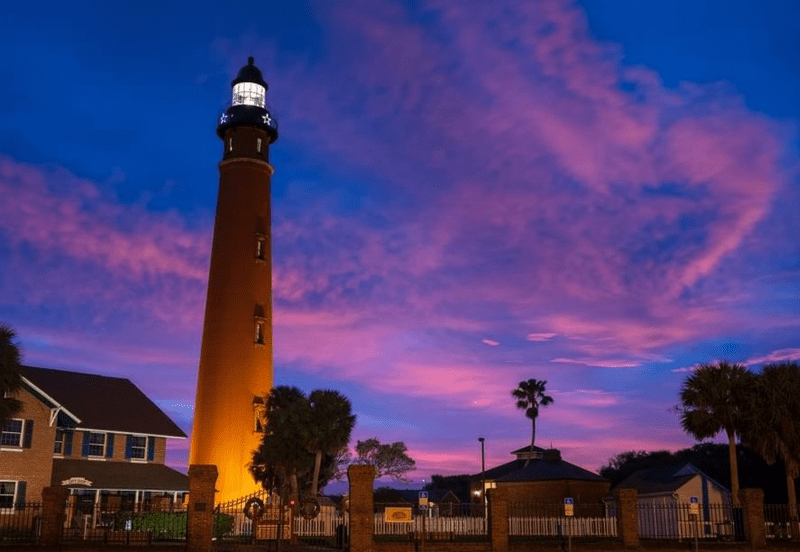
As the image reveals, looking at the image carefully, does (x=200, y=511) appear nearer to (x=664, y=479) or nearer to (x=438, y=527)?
(x=438, y=527)

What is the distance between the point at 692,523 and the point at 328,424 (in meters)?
20.1

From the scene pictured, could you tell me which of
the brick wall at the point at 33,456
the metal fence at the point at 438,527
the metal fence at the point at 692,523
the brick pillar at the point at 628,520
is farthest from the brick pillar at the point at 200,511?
the brick wall at the point at 33,456

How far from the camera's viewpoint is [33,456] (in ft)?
135

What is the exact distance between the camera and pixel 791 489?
1606 inches

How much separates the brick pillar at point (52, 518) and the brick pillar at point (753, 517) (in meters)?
24.2

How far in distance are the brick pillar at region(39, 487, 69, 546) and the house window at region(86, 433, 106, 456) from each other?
21.3 m

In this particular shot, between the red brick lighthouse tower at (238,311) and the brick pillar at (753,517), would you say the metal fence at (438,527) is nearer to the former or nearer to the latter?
the brick pillar at (753,517)

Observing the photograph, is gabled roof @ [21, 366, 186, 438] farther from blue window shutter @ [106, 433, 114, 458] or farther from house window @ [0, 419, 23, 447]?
house window @ [0, 419, 23, 447]

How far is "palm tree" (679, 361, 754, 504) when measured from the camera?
141 ft

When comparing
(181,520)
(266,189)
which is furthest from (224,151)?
(181,520)

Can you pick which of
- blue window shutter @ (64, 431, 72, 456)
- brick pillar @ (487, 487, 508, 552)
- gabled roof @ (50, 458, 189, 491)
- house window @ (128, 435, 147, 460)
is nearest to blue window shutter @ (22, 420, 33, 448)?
Result: gabled roof @ (50, 458, 189, 491)

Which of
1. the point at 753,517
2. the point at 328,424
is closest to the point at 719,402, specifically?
the point at 753,517

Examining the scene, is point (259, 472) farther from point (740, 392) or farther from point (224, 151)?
point (740, 392)

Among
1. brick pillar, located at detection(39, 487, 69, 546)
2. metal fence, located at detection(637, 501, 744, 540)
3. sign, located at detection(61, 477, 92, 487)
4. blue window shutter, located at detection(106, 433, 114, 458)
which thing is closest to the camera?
brick pillar, located at detection(39, 487, 69, 546)
